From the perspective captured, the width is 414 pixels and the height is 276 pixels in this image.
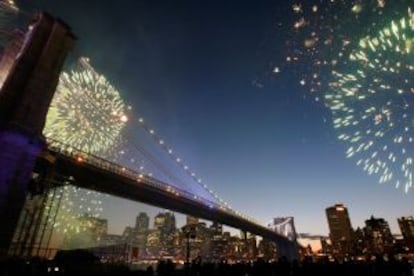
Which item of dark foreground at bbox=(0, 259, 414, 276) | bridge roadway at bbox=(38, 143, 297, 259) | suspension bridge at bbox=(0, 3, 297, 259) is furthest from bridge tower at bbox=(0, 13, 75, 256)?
dark foreground at bbox=(0, 259, 414, 276)

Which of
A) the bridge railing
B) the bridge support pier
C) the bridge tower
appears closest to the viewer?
the bridge support pier

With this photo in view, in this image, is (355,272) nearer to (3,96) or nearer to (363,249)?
(3,96)

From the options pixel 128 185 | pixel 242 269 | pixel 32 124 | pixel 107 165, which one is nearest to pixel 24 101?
pixel 32 124

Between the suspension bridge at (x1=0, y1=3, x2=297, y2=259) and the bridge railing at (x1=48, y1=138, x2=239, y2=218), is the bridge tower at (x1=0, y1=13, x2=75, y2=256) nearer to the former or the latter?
the suspension bridge at (x1=0, y1=3, x2=297, y2=259)

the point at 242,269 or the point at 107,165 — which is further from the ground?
the point at 107,165

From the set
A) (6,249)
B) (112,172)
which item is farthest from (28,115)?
(112,172)

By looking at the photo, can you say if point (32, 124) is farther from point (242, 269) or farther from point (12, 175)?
point (242, 269)

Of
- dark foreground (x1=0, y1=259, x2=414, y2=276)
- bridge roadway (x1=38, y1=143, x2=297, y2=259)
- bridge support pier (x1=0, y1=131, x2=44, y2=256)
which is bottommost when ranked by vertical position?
dark foreground (x1=0, y1=259, x2=414, y2=276)
